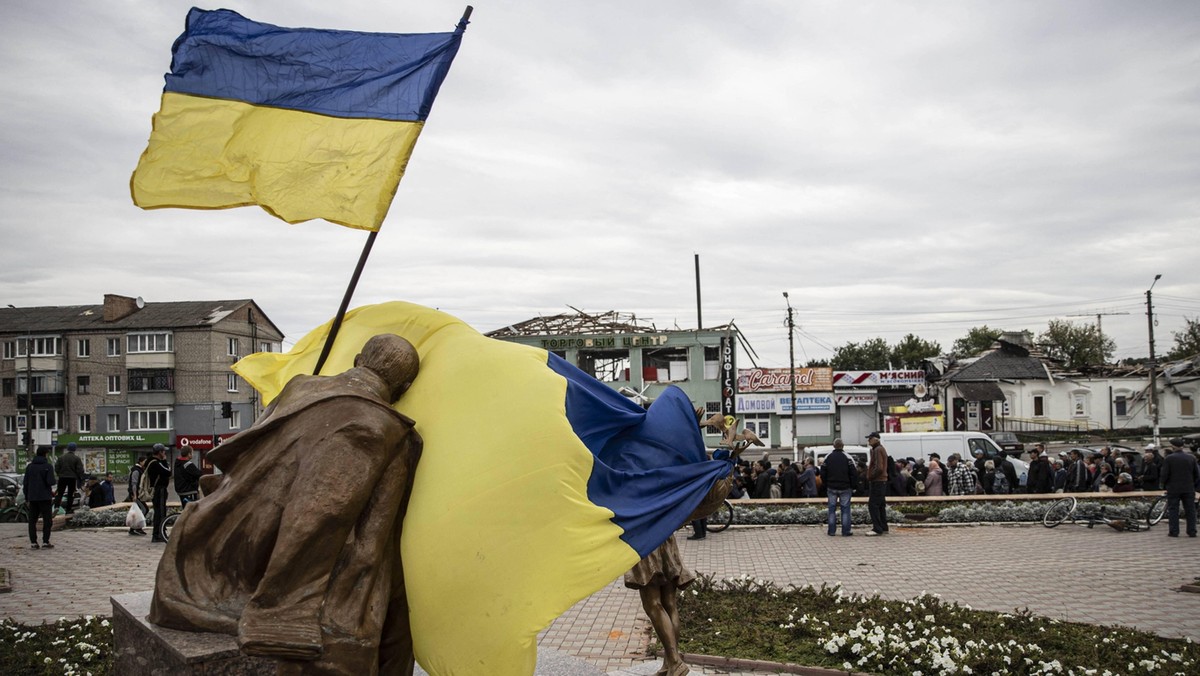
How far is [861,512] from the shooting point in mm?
17297

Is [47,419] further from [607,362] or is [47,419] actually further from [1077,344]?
[1077,344]

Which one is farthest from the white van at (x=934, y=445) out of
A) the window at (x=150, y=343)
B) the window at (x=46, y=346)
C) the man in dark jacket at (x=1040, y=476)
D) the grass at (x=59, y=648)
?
the window at (x=46, y=346)

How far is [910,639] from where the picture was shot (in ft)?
24.9

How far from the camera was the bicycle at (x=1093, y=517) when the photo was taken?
15383 millimetres

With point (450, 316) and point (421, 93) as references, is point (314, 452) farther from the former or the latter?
point (421, 93)

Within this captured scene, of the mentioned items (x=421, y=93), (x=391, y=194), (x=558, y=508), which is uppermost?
(x=421, y=93)

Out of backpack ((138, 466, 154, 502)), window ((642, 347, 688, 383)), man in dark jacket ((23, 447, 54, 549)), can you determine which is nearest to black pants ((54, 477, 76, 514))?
backpack ((138, 466, 154, 502))

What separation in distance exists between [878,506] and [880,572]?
161 inches

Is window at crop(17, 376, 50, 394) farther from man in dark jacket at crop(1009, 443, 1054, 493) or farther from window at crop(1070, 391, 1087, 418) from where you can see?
window at crop(1070, 391, 1087, 418)

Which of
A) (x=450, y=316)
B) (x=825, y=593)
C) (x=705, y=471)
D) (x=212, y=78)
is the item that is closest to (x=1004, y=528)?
(x=825, y=593)

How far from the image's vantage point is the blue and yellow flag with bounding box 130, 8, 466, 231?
4.32 metres

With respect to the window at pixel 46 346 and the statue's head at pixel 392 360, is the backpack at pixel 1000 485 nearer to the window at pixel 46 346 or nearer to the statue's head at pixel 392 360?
the statue's head at pixel 392 360

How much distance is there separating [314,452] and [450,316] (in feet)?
3.69

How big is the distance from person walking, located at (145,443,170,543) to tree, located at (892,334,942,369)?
Answer: 71.5 meters
